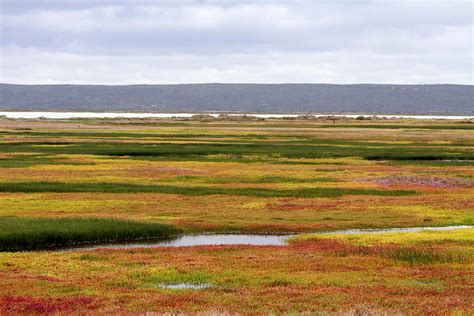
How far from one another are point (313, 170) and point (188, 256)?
33734mm

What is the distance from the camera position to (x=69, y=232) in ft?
102

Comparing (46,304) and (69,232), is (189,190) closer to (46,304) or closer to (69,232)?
(69,232)

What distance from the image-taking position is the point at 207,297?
2059cm

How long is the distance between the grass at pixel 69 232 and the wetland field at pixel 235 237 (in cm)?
5

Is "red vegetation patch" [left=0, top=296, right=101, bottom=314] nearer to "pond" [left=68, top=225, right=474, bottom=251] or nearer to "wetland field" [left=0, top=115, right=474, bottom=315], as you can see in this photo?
"wetland field" [left=0, top=115, right=474, bottom=315]

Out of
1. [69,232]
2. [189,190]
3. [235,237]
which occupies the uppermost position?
[69,232]

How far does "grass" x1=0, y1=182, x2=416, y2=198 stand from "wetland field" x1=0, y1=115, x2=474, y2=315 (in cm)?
12

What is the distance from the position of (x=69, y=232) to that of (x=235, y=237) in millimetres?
6383

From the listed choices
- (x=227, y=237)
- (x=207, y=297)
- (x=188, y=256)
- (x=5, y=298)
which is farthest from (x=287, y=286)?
(x=227, y=237)

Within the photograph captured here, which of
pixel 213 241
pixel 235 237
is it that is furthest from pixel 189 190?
pixel 213 241

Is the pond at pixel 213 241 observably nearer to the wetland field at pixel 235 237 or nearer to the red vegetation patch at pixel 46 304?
the wetland field at pixel 235 237

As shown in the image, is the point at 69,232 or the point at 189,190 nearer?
the point at 69,232

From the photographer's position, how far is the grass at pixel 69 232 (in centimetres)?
2974

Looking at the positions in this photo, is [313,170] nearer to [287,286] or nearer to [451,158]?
[451,158]
